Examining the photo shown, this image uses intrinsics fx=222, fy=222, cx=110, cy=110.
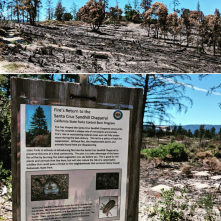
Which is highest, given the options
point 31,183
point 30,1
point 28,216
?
point 30,1

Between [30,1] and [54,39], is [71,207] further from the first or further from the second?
[30,1]

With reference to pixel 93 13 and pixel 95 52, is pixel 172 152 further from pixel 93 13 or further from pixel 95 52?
pixel 93 13

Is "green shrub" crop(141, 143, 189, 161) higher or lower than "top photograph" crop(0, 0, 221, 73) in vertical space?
lower

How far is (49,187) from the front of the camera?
1.29 meters

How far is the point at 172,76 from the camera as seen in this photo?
535 cm

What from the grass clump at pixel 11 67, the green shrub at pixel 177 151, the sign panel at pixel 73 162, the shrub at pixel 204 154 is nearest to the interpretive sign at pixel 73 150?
the sign panel at pixel 73 162

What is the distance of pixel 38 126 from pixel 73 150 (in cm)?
25

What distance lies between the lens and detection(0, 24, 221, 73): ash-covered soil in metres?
3.65

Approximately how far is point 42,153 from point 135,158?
0.60 metres

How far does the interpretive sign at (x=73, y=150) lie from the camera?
4.12 ft

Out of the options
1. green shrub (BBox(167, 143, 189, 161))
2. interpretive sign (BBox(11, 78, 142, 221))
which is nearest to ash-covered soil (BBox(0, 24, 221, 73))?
green shrub (BBox(167, 143, 189, 161))

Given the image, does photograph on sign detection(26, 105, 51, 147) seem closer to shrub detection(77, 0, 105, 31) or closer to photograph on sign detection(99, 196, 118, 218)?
photograph on sign detection(99, 196, 118, 218)

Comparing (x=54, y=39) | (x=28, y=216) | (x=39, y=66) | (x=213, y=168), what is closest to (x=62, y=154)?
(x=28, y=216)

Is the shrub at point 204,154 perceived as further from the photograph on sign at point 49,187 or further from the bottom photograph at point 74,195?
the photograph on sign at point 49,187
